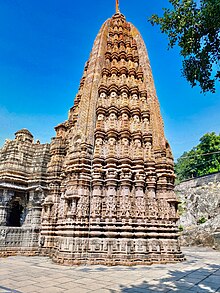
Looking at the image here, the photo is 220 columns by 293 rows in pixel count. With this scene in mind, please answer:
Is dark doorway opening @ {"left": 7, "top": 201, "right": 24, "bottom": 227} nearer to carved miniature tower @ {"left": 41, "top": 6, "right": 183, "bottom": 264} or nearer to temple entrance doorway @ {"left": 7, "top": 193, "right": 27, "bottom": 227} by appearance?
temple entrance doorway @ {"left": 7, "top": 193, "right": 27, "bottom": 227}

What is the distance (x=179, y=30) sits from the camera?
576 centimetres

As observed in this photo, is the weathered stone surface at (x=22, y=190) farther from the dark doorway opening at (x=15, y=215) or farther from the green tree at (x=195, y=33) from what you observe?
the green tree at (x=195, y=33)

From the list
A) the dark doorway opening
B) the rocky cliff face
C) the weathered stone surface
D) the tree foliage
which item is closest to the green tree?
the weathered stone surface

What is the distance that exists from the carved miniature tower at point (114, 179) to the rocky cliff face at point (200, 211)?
35.7 ft

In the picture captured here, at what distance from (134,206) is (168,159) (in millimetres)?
3571

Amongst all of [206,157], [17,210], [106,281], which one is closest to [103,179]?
[106,281]

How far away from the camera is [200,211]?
97.3 ft

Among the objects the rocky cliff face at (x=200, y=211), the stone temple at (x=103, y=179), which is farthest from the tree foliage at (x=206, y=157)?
the stone temple at (x=103, y=179)

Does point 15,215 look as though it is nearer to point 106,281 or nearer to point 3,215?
point 3,215

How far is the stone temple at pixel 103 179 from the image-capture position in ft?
33.5

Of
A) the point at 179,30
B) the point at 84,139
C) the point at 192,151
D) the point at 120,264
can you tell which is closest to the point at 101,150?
the point at 84,139

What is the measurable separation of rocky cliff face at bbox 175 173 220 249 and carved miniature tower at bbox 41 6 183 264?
10883 mm

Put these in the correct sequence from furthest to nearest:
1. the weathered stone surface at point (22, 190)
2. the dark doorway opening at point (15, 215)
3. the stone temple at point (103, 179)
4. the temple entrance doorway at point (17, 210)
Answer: the dark doorway opening at point (15, 215)
the temple entrance doorway at point (17, 210)
the weathered stone surface at point (22, 190)
the stone temple at point (103, 179)

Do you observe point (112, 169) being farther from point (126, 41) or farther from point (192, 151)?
point (192, 151)
